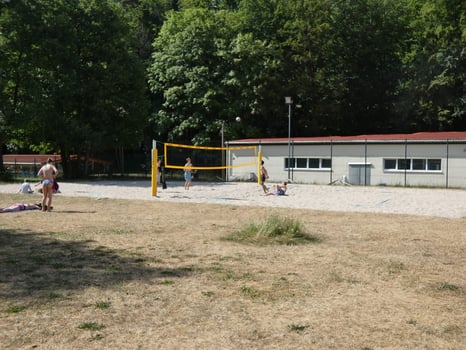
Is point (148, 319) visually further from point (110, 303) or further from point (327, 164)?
point (327, 164)

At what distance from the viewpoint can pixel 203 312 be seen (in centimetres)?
583

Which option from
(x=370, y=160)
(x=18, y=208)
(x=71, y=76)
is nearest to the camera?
(x=18, y=208)

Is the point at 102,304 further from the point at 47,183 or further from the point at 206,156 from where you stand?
the point at 206,156

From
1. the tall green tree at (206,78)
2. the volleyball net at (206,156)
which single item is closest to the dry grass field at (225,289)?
the volleyball net at (206,156)

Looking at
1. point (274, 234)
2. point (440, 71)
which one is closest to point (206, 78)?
point (440, 71)

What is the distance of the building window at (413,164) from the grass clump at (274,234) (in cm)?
2005

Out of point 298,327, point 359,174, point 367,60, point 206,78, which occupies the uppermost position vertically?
point 367,60

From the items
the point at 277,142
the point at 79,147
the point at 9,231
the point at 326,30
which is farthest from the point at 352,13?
the point at 9,231

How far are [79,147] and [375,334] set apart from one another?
31.8 metres

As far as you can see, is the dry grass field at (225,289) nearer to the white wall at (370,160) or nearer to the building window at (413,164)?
the white wall at (370,160)

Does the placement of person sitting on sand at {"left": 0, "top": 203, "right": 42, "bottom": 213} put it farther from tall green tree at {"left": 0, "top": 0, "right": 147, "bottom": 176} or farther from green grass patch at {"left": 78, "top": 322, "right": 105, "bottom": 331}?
tall green tree at {"left": 0, "top": 0, "right": 147, "bottom": 176}

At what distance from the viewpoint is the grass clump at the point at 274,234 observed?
10.5 meters

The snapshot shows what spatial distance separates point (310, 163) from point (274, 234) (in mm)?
22160

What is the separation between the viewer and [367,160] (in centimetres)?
3045
